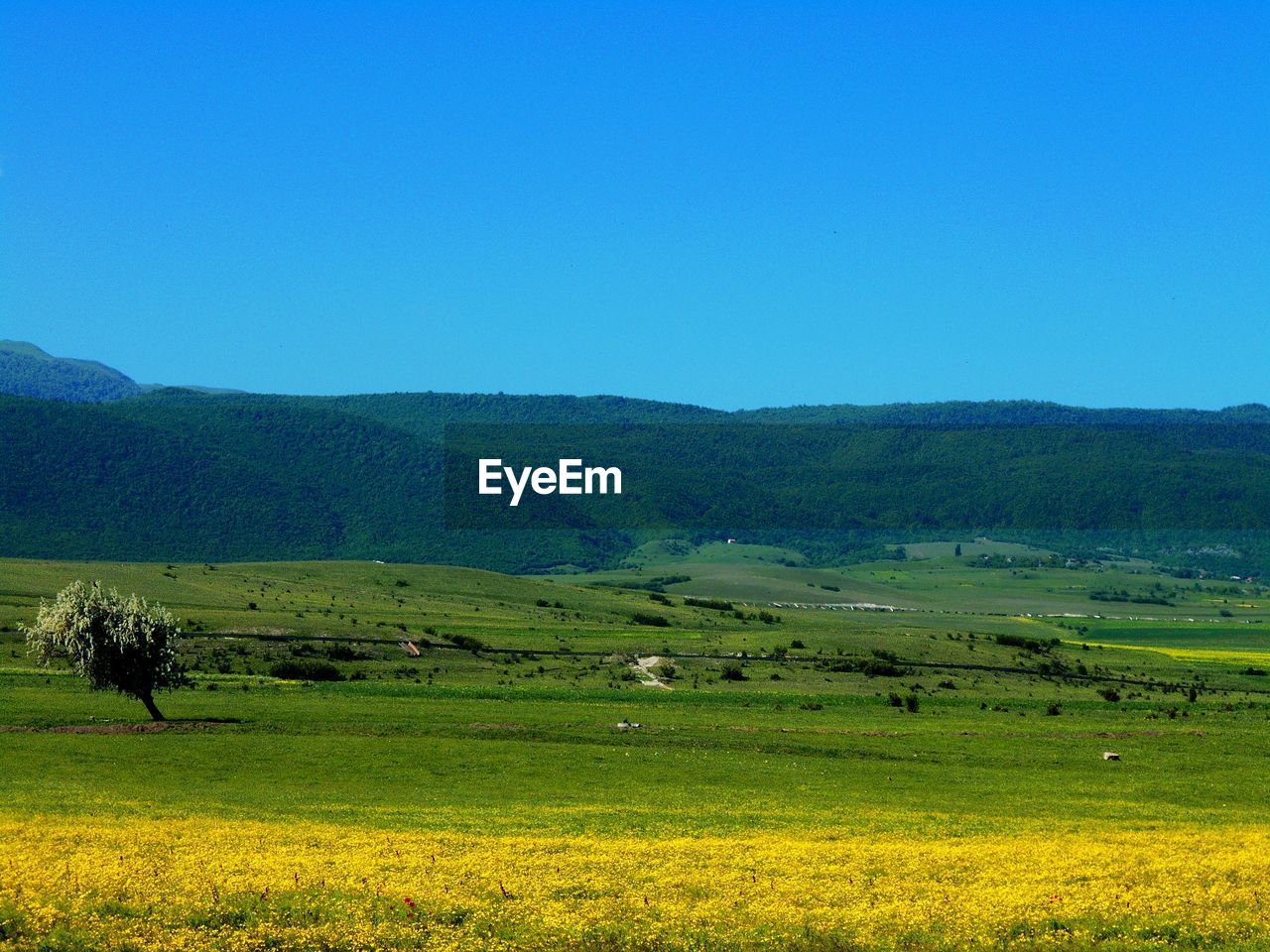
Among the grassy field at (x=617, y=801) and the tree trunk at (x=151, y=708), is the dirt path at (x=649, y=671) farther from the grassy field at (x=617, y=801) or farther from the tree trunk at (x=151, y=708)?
the tree trunk at (x=151, y=708)

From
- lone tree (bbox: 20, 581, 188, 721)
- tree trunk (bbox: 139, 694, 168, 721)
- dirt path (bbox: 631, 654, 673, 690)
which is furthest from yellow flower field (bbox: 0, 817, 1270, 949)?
dirt path (bbox: 631, 654, 673, 690)

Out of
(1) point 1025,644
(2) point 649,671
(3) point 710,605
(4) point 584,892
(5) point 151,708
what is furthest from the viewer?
(3) point 710,605

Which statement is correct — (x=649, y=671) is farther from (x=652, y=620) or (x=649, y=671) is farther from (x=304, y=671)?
(x=652, y=620)

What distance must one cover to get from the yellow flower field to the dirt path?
48552 millimetres

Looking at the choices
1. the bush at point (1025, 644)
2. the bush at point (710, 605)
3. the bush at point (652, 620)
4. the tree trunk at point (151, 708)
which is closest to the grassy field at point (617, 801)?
the tree trunk at point (151, 708)

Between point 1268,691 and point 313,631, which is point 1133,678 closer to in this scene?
point 1268,691

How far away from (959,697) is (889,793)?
124ft

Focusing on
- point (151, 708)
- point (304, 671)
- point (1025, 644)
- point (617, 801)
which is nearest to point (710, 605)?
point (1025, 644)

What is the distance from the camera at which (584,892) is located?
1004 inches

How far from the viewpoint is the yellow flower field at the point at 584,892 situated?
23312 millimetres

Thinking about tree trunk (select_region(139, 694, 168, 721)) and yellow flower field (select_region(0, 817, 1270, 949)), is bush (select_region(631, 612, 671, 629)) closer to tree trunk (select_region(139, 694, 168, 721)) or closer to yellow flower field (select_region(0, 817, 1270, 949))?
tree trunk (select_region(139, 694, 168, 721))

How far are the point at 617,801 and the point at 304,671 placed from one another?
42.6 m

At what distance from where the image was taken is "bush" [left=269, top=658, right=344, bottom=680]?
254ft

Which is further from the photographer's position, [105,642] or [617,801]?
[105,642]
